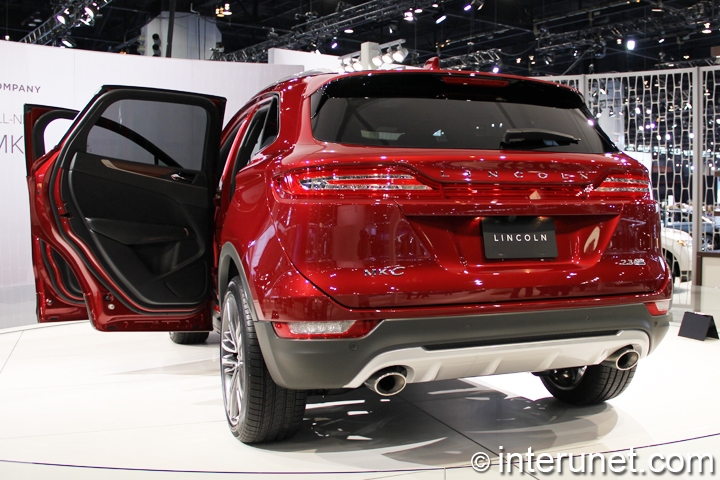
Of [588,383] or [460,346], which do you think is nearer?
[460,346]

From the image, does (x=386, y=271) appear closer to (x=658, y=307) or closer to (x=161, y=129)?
(x=658, y=307)

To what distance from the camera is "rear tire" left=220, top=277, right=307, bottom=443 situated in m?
2.70

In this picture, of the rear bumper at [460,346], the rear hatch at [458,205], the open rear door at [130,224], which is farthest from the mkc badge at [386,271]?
the open rear door at [130,224]

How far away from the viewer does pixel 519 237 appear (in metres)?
2.50

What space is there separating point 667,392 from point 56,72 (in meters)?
7.66

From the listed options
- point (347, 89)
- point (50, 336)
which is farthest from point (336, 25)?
point (347, 89)

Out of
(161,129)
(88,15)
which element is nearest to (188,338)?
(161,129)

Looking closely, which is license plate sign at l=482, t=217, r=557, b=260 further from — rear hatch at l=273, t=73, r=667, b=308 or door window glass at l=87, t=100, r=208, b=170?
door window glass at l=87, t=100, r=208, b=170

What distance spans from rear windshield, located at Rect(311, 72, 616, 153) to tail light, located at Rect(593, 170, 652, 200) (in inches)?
6.7

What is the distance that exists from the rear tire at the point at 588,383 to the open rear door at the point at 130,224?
191 cm

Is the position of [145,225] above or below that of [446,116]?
below

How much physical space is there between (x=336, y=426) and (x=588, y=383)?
125 centimetres

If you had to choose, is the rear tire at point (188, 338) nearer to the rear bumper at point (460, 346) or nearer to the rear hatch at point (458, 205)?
the rear bumper at point (460, 346)

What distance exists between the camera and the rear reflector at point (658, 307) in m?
2.68
